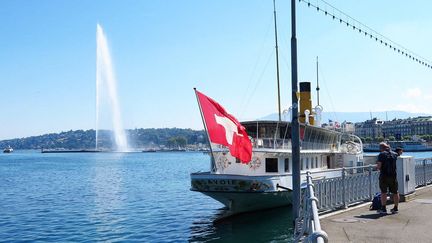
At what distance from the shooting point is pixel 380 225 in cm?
1136

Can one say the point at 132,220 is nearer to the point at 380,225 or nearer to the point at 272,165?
the point at 272,165

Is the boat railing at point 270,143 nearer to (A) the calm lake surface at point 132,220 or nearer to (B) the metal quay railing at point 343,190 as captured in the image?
(A) the calm lake surface at point 132,220

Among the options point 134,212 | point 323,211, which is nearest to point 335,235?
point 323,211

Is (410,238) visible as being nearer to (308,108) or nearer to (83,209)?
(308,108)

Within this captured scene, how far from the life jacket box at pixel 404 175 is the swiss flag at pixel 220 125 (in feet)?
20.0

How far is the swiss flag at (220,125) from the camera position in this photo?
18953 millimetres

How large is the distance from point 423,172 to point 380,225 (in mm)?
12246

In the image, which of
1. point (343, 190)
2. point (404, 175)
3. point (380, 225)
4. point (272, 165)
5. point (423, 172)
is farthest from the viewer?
point (272, 165)

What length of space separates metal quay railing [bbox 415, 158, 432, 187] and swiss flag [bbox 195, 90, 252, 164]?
8022 mm

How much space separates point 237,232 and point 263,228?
4.47ft

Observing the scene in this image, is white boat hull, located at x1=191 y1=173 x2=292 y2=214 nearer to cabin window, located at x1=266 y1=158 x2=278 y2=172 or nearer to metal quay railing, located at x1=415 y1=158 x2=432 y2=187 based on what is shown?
cabin window, located at x1=266 y1=158 x2=278 y2=172

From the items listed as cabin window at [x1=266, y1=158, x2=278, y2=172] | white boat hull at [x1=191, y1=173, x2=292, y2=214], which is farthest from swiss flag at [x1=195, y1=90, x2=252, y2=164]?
cabin window at [x1=266, y1=158, x2=278, y2=172]

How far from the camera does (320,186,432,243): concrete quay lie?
9.94 m

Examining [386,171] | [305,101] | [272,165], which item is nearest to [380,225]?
[386,171]
